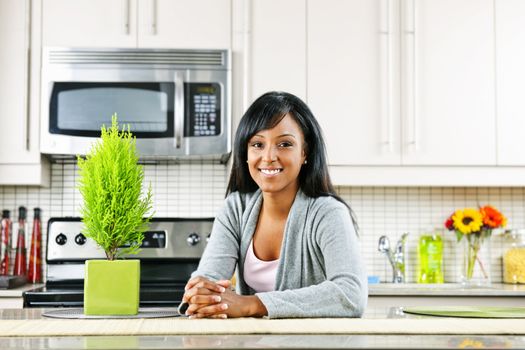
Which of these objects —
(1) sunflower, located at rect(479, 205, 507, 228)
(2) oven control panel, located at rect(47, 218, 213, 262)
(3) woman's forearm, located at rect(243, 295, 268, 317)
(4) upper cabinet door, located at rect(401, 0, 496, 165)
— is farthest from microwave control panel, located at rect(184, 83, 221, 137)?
(3) woman's forearm, located at rect(243, 295, 268, 317)

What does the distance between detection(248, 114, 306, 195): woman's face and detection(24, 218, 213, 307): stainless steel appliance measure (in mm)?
1205

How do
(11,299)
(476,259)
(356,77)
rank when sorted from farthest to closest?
(476,259), (356,77), (11,299)

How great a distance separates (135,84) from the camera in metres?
3.17

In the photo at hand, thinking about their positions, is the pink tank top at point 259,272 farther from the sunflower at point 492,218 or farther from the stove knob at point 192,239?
the sunflower at point 492,218

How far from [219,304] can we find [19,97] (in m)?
1.88

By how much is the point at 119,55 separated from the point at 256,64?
0.58 metres

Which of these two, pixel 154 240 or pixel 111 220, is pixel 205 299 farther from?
pixel 154 240

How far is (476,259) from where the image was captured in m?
3.52

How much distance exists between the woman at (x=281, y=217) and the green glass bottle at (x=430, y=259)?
1510mm

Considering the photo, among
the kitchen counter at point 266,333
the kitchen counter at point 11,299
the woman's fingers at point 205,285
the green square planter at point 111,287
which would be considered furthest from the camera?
the kitchen counter at point 11,299

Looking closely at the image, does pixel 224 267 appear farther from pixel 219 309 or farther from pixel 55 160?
pixel 55 160

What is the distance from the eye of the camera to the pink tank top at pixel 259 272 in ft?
6.67

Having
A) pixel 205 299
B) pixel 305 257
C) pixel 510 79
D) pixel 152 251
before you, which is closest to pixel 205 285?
pixel 205 299

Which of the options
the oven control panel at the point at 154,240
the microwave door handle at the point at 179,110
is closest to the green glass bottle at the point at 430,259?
the oven control panel at the point at 154,240
